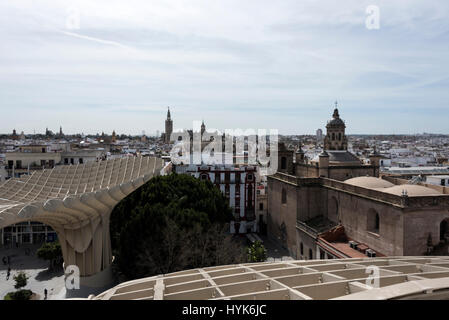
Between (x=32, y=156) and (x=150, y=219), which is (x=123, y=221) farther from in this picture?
(x=32, y=156)

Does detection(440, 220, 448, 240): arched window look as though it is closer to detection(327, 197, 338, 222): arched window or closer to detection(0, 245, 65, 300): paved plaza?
detection(327, 197, 338, 222): arched window

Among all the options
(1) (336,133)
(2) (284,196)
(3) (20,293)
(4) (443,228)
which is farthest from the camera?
(1) (336,133)

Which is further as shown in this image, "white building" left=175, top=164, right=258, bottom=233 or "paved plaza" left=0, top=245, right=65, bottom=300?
"white building" left=175, top=164, right=258, bottom=233

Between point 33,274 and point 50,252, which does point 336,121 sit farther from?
point 33,274

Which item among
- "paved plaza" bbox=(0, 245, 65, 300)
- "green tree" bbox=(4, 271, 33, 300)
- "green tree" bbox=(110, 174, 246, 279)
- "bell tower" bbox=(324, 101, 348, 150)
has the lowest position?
"paved plaza" bbox=(0, 245, 65, 300)

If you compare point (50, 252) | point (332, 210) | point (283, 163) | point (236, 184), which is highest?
point (283, 163)

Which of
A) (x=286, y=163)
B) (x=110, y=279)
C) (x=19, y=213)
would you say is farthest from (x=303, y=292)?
(x=286, y=163)

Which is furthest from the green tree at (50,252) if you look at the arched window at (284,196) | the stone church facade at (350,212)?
the arched window at (284,196)

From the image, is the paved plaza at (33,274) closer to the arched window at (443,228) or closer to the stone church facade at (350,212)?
the stone church facade at (350,212)

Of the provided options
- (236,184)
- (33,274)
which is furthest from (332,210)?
(33,274)

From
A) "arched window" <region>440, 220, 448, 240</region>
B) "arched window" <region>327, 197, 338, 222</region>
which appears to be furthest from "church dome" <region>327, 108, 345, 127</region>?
"arched window" <region>440, 220, 448, 240</region>

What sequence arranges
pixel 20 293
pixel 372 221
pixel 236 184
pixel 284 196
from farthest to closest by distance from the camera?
pixel 236 184 < pixel 284 196 < pixel 372 221 < pixel 20 293

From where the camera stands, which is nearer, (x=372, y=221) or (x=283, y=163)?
(x=372, y=221)

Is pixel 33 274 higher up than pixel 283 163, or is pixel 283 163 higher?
pixel 283 163
